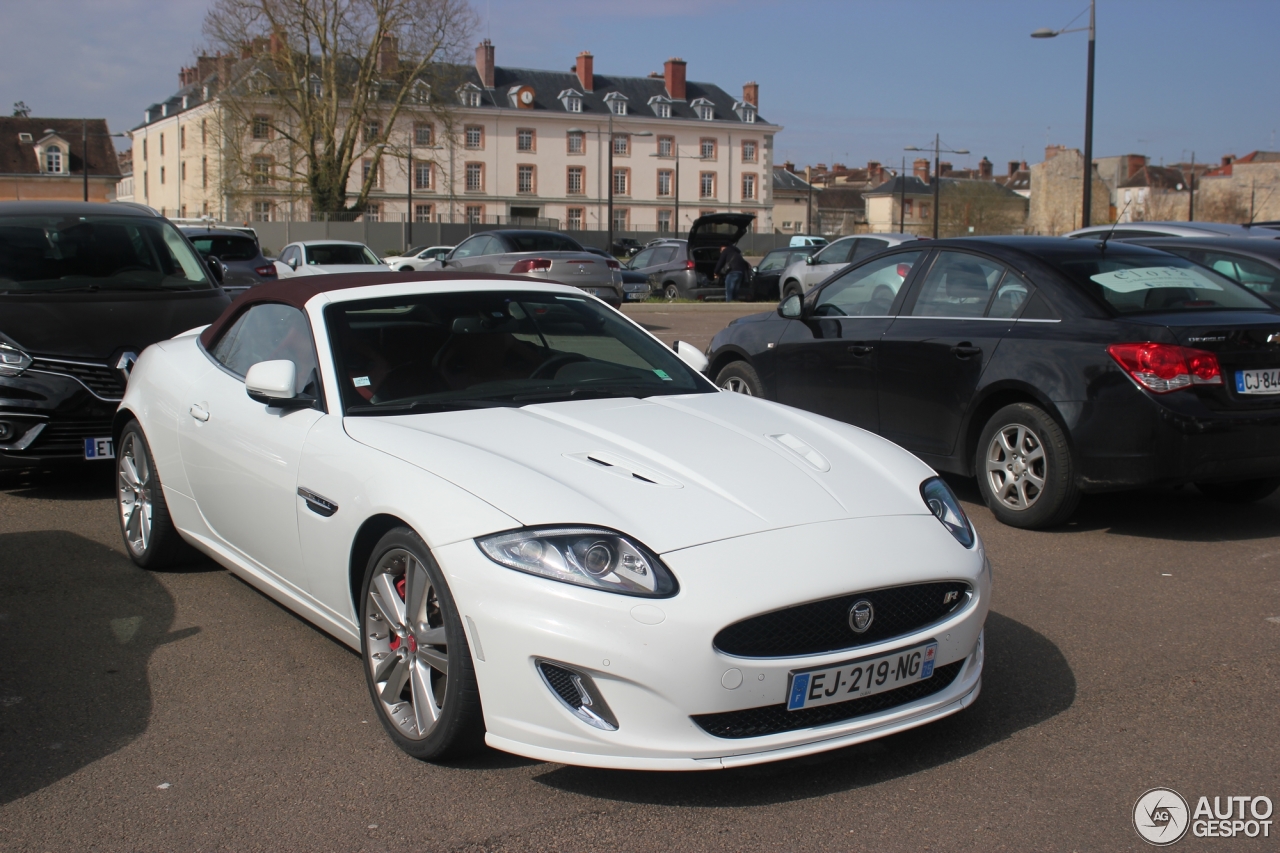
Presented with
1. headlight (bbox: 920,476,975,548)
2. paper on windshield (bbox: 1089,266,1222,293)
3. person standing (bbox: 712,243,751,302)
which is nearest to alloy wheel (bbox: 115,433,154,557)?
headlight (bbox: 920,476,975,548)

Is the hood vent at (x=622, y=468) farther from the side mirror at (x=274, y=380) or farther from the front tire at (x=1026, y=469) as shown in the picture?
the front tire at (x=1026, y=469)

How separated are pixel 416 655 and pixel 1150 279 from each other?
15.5 ft

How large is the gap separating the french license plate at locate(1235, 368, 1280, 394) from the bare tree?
45.0m

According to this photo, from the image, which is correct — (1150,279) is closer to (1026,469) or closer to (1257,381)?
(1257,381)

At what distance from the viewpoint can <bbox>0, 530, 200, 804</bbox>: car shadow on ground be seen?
3590 millimetres

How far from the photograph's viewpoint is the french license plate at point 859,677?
3.14 metres

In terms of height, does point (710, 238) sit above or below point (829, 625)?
above

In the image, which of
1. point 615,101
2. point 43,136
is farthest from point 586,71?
point 43,136

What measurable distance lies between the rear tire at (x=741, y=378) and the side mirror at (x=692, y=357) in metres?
2.92

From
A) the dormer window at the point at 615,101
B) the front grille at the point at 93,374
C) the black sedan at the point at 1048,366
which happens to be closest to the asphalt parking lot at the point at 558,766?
the black sedan at the point at 1048,366

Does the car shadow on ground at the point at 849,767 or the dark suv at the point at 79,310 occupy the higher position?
the dark suv at the point at 79,310

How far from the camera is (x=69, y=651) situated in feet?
14.6

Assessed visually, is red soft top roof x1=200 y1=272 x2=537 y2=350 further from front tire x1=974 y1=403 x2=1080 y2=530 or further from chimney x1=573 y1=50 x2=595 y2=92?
chimney x1=573 y1=50 x2=595 y2=92

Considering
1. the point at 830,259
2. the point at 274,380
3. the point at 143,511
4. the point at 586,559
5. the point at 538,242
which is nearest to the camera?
the point at 586,559
